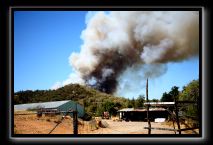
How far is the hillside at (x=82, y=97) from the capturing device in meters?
18.8

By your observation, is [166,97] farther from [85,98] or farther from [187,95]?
[85,98]

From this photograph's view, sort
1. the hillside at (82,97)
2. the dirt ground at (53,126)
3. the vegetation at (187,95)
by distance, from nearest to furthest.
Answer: the vegetation at (187,95)
the dirt ground at (53,126)
the hillside at (82,97)

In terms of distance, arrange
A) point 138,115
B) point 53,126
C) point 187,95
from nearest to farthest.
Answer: point 187,95
point 53,126
point 138,115

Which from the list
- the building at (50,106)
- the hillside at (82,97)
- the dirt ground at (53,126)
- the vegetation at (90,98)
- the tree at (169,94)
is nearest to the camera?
the dirt ground at (53,126)

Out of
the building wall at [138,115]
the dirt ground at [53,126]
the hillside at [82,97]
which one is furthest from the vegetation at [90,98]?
the dirt ground at [53,126]

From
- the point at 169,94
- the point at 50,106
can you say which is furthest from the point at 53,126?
the point at 169,94

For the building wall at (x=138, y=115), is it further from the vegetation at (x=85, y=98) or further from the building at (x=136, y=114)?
the vegetation at (x=85, y=98)

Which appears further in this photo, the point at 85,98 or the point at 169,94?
the point at 85,98

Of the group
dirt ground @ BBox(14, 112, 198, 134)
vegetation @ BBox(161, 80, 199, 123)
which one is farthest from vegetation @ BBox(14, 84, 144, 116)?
vegetation @ BBox(161, 80, 199, 123)

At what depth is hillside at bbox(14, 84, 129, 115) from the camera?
1881 cm

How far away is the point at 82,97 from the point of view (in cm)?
2277
